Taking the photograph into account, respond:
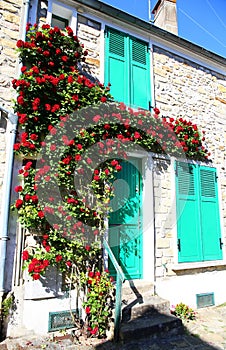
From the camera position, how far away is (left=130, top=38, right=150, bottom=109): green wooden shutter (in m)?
4.80

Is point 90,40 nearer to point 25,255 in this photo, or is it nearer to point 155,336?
point 25,255

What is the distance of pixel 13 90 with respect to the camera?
3697mm

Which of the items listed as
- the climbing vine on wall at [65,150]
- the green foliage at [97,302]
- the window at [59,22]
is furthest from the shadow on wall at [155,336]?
the window at [59,22]

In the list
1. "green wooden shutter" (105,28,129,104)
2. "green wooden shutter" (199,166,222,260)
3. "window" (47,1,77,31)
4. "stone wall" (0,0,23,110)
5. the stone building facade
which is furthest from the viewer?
"green wooden shutter" (199,166,222,260)

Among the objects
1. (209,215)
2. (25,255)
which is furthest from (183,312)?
(25,255)

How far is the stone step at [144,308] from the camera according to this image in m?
3.44

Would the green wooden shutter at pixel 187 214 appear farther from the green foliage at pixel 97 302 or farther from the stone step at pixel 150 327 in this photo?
the green foliage at pixel 97 302

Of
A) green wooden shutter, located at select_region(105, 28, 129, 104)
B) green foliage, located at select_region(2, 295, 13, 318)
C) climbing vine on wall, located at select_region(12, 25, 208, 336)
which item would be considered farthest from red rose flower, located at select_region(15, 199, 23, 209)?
green wooden shutter, located at select_region(105, 28, 129, 104)

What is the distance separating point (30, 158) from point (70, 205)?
34.5 inches

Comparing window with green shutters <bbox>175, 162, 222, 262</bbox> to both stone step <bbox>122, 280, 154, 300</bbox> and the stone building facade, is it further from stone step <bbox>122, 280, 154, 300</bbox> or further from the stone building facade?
stone step <bbox>122, 280, 154, 300</bbox>

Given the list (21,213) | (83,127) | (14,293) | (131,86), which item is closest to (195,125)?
(131,86)

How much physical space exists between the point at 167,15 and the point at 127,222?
539 centimetres

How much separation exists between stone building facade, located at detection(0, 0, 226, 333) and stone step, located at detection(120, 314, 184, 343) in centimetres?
68

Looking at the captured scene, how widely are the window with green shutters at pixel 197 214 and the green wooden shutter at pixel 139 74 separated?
4.57ft
